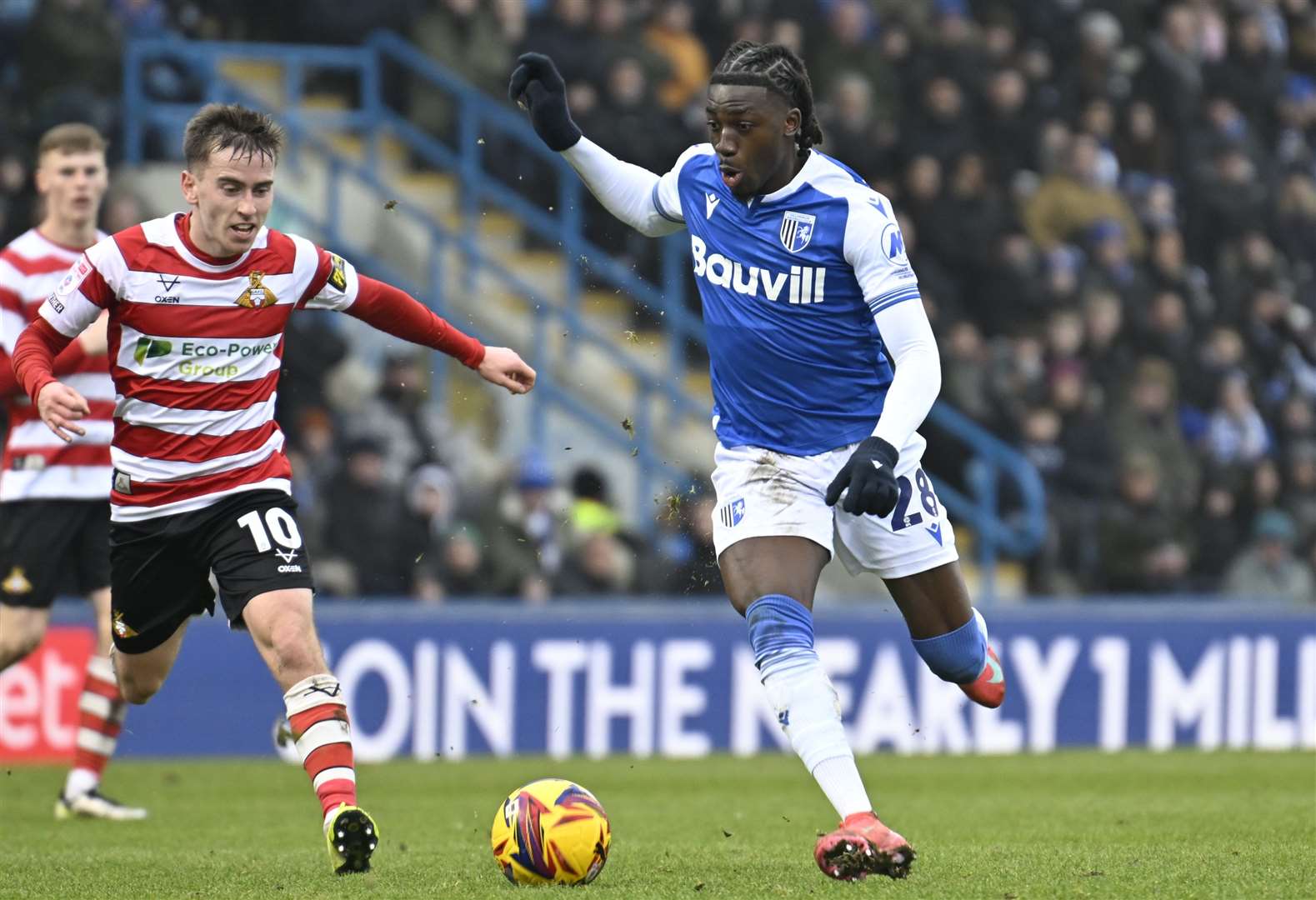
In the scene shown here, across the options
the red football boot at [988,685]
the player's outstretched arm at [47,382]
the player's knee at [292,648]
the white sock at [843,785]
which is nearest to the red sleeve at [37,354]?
the player's outstretched arm at [47,382]

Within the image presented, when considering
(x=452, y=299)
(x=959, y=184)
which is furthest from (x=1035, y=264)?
(x=452, y=299)

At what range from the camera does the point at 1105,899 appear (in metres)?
5.51

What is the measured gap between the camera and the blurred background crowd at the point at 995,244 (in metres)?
12.9

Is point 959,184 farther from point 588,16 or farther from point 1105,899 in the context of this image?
point 1105,899

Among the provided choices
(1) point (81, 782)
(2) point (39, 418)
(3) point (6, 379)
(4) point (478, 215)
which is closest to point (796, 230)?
(3) point (6, 379)

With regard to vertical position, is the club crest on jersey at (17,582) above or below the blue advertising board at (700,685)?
above

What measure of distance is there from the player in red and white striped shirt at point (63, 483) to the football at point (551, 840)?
3073mm

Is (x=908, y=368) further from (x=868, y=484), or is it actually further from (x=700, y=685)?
(x=700, y=685)

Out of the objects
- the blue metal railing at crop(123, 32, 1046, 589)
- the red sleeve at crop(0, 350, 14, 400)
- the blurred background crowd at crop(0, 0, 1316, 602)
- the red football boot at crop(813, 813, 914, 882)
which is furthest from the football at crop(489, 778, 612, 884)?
the blue metal railing at crop(123, 32, 1046, 589)

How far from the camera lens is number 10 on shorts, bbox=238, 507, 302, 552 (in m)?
6.45

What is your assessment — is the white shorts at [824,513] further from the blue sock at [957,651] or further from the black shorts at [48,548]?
the black shorts at [48,548]

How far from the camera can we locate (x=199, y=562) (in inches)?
262

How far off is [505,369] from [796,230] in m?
1.11

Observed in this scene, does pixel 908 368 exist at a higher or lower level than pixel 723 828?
higher
